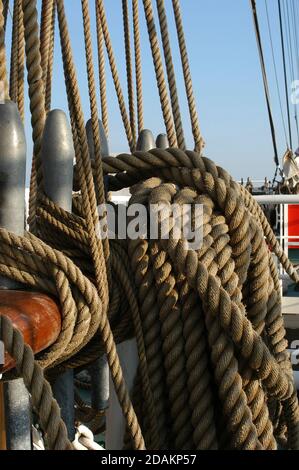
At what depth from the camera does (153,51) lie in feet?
5.51

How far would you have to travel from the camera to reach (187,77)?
1.89 m

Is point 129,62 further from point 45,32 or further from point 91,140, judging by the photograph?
point 91,140

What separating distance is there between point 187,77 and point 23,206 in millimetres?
1158

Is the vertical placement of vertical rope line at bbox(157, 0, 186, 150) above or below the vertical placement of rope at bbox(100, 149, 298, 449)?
above

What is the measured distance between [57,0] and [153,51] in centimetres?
43

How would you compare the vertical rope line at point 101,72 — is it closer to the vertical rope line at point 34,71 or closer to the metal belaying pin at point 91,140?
the metal belaying pin at point 91,140

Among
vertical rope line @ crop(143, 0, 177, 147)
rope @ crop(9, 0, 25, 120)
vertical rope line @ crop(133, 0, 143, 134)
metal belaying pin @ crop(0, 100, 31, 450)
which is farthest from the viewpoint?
vertical rope line @ crop(133, 0, 143, 134)

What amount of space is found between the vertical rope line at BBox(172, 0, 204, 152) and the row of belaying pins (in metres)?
0.56

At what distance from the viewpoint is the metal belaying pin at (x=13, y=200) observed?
2.74ft

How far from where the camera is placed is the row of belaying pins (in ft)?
2.76

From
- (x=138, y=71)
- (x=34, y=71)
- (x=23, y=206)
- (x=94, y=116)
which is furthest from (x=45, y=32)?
(x=138, y=71)

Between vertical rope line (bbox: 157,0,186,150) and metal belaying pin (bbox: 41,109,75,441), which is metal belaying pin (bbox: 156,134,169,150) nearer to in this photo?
vertical rope line (bbox: 157,0,186,150)

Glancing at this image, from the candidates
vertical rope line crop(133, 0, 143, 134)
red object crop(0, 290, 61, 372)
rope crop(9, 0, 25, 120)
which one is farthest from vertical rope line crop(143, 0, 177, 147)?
red object crop(0, 290, 61, 372)
